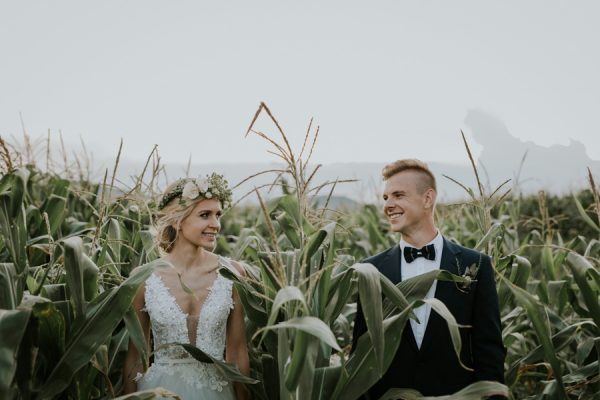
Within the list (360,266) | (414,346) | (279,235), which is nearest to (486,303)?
(414,346)

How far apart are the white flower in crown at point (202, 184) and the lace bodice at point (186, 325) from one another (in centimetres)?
28

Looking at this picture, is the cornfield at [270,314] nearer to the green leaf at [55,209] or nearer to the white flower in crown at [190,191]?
the white flower in crown at [190,191]

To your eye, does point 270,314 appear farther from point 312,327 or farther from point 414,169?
point 414,169

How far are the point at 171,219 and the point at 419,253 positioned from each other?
0.98m

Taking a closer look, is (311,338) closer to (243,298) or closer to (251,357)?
(243,298)

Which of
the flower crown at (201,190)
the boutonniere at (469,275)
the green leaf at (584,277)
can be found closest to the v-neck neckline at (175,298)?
the flower crown at (201,190)

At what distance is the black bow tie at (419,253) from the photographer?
2430 millimetres

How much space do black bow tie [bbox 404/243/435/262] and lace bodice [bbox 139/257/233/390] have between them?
0.68m

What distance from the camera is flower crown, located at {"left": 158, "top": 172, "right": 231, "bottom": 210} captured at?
8.30ft

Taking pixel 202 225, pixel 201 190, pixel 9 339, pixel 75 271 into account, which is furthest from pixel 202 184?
pixel 9 339

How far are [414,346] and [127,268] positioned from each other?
58.1 inches

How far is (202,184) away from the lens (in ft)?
8.32

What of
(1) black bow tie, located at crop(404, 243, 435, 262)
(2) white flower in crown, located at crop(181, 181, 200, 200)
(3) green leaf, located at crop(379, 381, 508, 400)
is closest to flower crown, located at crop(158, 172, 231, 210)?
(2) white flower in crown, located at crop(181, 181, 200, 200)

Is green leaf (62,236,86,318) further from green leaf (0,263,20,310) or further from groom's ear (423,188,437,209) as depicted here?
groom's ear (423,188,437,209)
